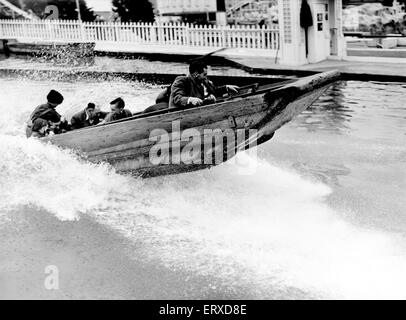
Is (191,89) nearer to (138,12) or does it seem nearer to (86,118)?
(86,118)

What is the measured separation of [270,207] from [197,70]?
2.43 m

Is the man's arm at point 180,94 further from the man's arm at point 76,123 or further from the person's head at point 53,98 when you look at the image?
the person's head at point 53,98

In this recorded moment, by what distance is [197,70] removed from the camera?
28.0 feet

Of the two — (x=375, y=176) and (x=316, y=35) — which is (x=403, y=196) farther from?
(x=316, y=35)

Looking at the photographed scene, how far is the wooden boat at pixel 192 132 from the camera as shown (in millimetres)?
7918

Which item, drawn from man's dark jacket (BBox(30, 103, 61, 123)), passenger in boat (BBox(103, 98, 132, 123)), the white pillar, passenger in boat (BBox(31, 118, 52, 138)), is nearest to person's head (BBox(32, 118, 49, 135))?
passenger in boat (BBox(31, 118, 52, 138))

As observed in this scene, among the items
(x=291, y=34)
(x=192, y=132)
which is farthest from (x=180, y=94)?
(x=291, y=34)

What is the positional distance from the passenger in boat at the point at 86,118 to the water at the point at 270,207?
84 centimetres

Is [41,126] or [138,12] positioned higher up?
[138,12]

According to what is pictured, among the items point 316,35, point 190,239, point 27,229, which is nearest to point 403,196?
point 190,239

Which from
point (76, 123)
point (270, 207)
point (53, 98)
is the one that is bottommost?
point (270, 207)

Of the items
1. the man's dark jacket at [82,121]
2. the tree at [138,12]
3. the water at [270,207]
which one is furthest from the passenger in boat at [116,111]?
the tree at [138,12]

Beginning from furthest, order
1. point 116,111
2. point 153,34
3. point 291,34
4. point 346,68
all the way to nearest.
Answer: point 153,34 < point 291,34 < point 346,68 < point 116,111
